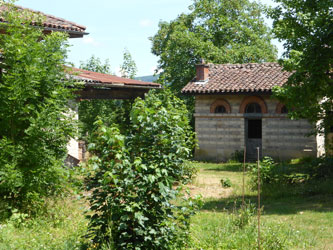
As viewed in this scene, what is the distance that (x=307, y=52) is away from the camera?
10.7 meters

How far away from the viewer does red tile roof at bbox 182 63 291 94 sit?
1942 centimetres

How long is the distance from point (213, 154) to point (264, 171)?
26.6 feet

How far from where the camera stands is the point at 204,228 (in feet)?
24.1

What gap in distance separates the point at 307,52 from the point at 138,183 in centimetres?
725

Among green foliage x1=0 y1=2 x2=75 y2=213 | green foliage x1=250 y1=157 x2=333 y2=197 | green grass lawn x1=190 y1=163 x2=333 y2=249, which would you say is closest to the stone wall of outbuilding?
green foliage x1=250 y1=157 x2=333 y2=197

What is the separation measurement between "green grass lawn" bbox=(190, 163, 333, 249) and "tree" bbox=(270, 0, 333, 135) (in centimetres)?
276

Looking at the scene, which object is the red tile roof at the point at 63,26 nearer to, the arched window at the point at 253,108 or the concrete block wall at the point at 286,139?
the arched window at the point at 253,108

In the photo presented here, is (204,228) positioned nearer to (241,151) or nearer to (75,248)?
(75,248)

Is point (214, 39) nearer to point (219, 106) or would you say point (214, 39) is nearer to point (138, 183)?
point (219, 106)

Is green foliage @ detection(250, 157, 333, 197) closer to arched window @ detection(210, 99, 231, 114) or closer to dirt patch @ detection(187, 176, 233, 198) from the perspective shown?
dirt patch @ detection(187, 176, 233, 198)

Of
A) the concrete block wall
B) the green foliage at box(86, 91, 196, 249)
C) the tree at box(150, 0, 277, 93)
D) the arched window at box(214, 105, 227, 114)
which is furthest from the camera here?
the tree at box(150, 0, 277, 93)

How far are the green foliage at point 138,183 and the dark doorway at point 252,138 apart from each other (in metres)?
15.1

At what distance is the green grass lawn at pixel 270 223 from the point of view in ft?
21.0

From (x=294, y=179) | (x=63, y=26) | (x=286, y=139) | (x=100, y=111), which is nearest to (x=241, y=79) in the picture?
(x=286, y=139)
